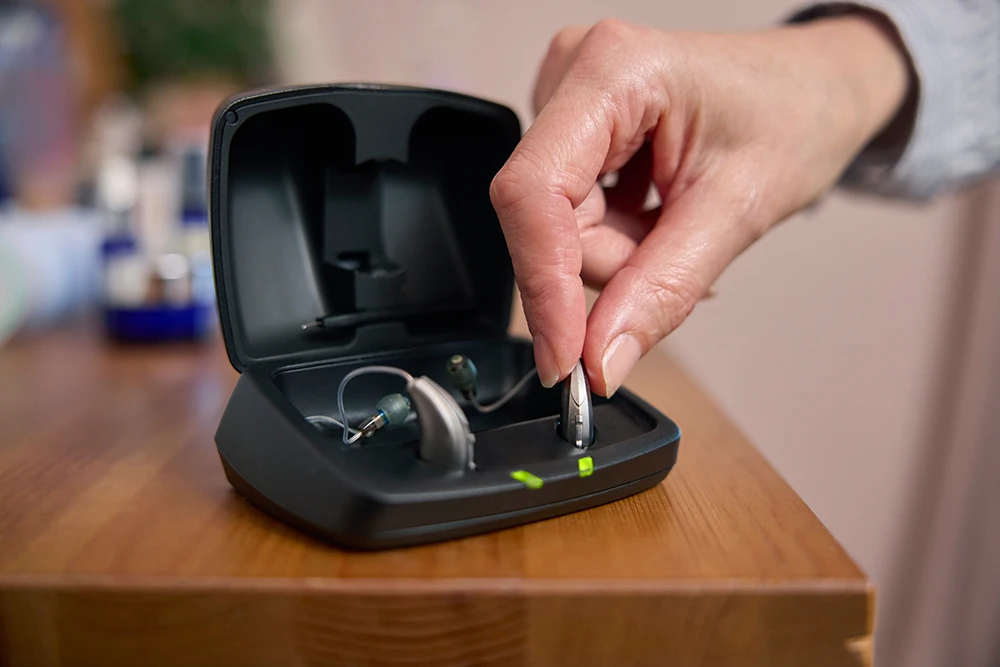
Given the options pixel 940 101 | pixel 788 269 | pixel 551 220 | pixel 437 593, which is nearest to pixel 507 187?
pixel 551 220

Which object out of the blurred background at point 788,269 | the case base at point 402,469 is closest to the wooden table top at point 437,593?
the case base at point 402,469

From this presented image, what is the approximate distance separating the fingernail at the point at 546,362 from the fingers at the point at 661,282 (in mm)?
23

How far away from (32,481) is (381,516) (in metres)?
0.27

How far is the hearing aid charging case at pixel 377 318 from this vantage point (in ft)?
1.34

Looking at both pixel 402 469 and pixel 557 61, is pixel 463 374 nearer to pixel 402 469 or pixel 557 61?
pixel 402 469

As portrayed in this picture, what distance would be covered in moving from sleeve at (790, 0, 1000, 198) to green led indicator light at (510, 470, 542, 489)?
59 cm

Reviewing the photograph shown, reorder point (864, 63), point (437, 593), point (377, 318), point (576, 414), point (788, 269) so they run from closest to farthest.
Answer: point (437, 593) → point (576, 414) → point (377, 318) → point (864, 63) → point (788, 269)

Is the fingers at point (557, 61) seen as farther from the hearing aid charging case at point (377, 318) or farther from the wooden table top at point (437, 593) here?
the wooden table top at point (437, 593)

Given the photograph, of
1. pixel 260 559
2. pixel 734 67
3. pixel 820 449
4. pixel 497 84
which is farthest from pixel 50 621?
pixel 820 449

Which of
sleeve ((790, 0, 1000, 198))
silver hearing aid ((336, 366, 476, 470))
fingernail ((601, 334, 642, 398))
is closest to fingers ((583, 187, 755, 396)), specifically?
fingernail ((601, 334, 642, 398))

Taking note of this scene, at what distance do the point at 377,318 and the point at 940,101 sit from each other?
1.92 feet

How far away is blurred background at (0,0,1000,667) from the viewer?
53.0 inches

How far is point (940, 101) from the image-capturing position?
77 cm

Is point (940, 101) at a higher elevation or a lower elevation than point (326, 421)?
higher
